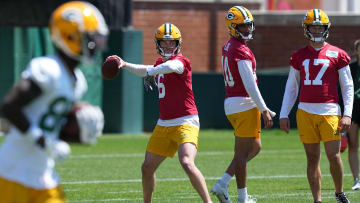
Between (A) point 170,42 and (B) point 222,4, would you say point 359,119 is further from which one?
(B) point 222,4

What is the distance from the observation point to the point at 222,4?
83.6 feet

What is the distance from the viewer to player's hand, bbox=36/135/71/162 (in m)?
5.25

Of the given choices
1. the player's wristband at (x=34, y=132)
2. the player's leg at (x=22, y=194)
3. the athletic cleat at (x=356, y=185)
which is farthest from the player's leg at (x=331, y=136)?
the player's wristband at (x=34, y=132)

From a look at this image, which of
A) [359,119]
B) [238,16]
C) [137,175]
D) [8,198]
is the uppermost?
[238,16]

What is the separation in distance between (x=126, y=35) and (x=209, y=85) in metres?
2.54

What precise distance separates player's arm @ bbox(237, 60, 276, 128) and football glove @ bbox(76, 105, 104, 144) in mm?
3384

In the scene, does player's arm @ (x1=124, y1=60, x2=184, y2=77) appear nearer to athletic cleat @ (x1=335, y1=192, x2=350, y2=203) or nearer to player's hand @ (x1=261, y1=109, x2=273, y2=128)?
player's hand @ (x1=261, y1=109, x2=273, y2=128)

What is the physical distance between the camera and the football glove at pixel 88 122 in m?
5.50

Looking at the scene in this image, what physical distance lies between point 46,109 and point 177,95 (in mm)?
3271

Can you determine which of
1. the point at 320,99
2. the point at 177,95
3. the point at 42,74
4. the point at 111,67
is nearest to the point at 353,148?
the point at 320,99

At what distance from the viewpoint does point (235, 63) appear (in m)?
9.02

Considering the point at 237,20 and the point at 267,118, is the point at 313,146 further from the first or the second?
the point at 237,20

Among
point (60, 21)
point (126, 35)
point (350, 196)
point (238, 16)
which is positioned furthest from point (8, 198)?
point (126, 35)

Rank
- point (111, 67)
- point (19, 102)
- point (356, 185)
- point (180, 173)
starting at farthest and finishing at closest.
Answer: point (180, 173)
point (356, 185)
point (111, 67)
point (19, 102)
